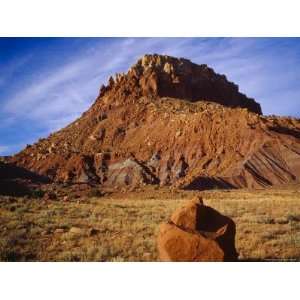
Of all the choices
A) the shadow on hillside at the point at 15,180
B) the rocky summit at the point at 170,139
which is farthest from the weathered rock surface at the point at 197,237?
the rocky summit at the point at 170,139

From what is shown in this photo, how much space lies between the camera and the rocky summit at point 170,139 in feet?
146

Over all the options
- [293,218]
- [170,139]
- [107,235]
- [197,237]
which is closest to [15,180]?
[170,139]

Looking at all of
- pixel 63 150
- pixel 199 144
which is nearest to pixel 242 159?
pixel 199 144

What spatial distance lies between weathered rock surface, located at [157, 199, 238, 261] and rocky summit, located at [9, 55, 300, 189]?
32728mm

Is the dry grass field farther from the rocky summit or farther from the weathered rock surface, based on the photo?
the rocky summit

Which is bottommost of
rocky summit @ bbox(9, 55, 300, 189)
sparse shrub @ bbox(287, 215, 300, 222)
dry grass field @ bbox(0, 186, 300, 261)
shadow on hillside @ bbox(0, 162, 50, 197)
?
dry grass field @ bbox(0, 186, 300, 261)

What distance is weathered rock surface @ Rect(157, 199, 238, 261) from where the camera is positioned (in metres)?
9.01

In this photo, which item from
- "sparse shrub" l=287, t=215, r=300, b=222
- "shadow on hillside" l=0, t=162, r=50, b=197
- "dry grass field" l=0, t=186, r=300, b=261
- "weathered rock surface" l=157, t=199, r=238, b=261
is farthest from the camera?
"shadow on hillside" l=0, t=162, r=50, b=197

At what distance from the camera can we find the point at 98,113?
66.8 m

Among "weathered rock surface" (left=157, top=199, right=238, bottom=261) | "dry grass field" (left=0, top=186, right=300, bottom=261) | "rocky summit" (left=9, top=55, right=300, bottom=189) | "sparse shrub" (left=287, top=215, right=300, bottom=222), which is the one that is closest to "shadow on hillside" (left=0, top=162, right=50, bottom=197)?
"rocky summit" (left=9, top=55, right=300, bottom=189)

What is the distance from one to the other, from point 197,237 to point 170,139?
46.1 meters

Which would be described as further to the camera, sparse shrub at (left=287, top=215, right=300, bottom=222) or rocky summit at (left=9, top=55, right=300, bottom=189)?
rocky summit at (left=9, top=55, right=300, bottom=189)

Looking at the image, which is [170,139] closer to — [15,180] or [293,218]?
[15,180]
